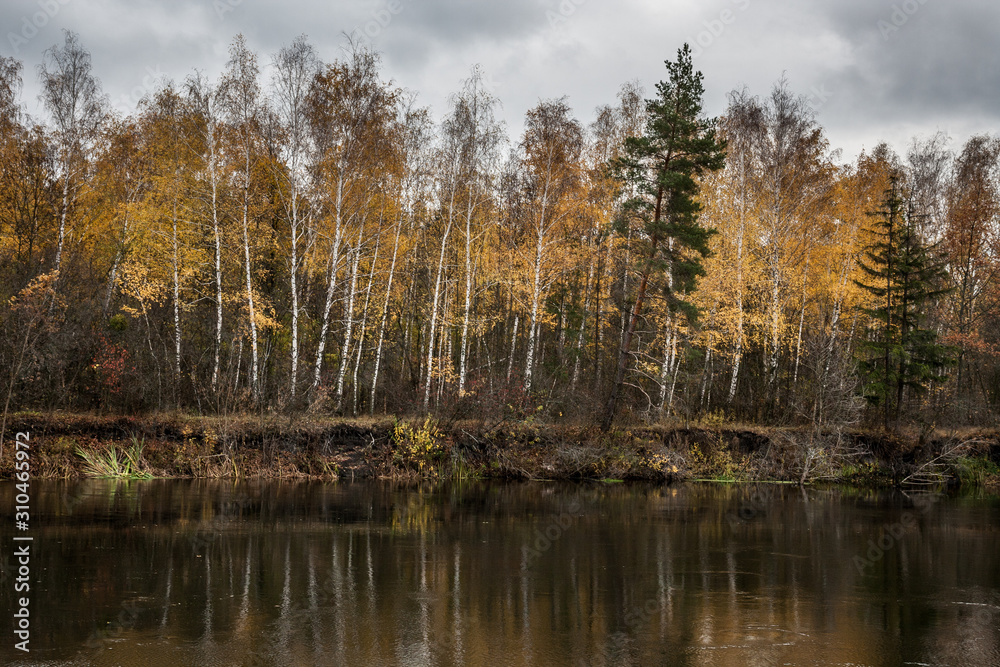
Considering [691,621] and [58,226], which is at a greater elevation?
[58,226]

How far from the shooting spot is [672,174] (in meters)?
25.0

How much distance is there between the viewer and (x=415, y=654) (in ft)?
24.1

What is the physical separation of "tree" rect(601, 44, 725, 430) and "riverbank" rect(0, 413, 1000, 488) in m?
2.77

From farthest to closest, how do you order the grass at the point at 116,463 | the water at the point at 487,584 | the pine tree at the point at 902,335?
the pine tree at the point at 902,335
the grass at the point at 116,463
the water at the point at 487,584

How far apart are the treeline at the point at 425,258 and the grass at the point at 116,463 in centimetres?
215

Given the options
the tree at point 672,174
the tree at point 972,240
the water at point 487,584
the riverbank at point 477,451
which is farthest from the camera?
the tree at point 972,240

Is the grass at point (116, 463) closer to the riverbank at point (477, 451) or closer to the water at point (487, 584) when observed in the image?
the riverbank at point (477, 451)

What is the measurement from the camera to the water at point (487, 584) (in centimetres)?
768

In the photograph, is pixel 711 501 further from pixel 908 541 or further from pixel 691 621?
pixel 691 621

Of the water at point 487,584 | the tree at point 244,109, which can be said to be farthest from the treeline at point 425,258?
the water at point 487,584

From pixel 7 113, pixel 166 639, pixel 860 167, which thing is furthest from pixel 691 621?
pixel 860 167

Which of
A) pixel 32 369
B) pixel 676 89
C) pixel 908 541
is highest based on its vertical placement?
pixel 676 89

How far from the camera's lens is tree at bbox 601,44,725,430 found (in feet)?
83.0

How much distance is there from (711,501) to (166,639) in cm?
1682
